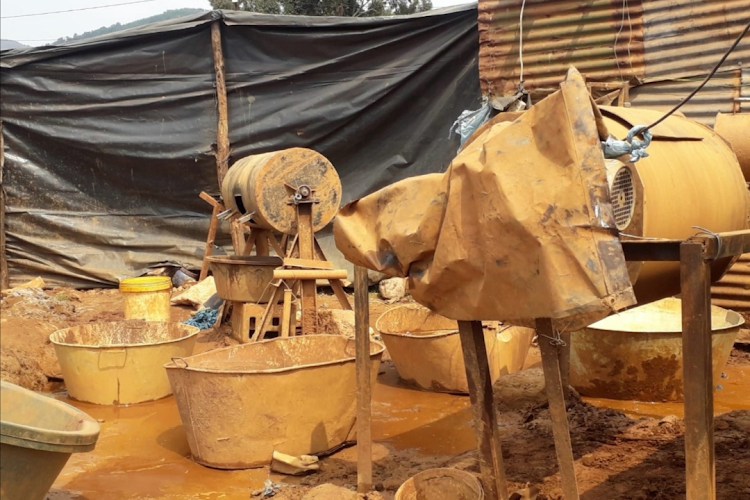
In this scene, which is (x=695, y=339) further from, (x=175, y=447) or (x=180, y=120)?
(x=180, y=120)

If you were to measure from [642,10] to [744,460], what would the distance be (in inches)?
201

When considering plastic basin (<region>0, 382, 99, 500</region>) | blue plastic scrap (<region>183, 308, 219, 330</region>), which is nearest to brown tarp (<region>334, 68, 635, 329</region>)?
plastic basin (<region>0, 382, 99, 500</region>)

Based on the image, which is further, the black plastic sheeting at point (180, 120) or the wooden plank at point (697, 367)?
the black plastic sheeting at point (180, 120)

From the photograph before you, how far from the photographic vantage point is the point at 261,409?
476 centimetres

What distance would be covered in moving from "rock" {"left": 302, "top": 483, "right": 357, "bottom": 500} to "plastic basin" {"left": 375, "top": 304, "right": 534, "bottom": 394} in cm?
218

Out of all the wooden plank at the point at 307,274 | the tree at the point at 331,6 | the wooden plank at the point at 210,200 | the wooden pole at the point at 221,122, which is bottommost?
the wooden plank at the point at 307,274

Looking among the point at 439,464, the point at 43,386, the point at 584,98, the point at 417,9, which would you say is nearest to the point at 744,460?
the point at 439,464

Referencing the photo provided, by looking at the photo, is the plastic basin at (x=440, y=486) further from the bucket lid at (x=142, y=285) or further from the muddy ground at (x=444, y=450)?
the bucket lid at (x=142, y=285)

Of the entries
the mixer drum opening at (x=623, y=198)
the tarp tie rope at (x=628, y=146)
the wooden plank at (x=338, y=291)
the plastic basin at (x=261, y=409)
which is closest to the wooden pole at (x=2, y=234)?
the wooden plank at (x=338, y=291)

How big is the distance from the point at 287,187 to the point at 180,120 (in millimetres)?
4549

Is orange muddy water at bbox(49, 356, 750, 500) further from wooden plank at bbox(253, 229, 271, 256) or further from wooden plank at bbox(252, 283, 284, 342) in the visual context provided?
wooden plank at bbox(253, 229, 271, 256)

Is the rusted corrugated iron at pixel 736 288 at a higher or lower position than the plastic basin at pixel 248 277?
lower

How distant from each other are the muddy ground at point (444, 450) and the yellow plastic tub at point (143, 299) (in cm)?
138

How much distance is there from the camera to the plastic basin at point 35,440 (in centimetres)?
285
